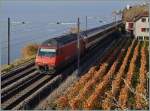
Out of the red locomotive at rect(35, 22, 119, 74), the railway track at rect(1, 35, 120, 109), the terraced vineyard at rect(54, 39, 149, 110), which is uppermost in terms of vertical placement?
the red locomotive at rect(35, 22, 119, 74)

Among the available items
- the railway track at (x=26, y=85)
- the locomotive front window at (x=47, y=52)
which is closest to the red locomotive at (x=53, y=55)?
the locomotive front window at (x=47, y=52)

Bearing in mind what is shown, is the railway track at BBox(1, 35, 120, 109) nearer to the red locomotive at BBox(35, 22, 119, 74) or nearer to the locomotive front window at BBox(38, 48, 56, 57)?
the red locomotive at BBox(35, 22, 119, 74)

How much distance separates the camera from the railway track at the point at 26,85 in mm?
20938

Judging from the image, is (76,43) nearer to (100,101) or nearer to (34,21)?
(100,101)

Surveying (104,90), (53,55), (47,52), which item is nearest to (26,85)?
(53,55)

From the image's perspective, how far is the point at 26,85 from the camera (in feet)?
83.4

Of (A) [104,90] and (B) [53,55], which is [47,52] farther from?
(A) [104,90]

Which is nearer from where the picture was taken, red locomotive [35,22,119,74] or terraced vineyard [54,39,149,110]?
terraced vineyard [54,39,149,110]

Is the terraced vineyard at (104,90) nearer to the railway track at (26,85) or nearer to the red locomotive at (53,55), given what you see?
the railway track at (26,85)

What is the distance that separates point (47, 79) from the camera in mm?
27406

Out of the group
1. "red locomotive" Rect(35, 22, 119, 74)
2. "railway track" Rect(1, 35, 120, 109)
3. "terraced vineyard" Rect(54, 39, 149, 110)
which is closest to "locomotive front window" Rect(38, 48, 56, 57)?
"red locomotive" Rect(35, 22, 119, 74)

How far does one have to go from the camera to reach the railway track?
20.9 meters

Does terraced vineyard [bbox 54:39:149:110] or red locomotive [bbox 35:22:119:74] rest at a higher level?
red locomotive [bbox 35:22:119:74]

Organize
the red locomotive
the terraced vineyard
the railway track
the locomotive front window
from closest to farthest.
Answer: the terraced vineyard
the railway track
the red locomotive
the locomotive front window
